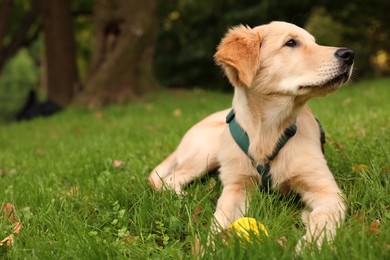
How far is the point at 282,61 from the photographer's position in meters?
2.88

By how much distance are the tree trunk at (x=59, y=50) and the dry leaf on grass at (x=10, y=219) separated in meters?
9.81

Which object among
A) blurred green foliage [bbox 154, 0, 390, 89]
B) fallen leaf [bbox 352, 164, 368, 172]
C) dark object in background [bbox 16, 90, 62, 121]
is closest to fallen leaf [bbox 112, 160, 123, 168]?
fallen leaf [bbox 352, 164, 368, 172]

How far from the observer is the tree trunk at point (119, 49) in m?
10.3

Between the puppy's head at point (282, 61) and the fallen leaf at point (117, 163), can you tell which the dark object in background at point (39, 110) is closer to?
the fallen leaf at point (117, 163)

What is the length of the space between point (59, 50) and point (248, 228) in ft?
37.0

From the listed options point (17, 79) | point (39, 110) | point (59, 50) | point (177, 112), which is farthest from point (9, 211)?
point (17, 79)

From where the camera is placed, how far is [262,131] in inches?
115

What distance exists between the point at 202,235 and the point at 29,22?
12879 mm

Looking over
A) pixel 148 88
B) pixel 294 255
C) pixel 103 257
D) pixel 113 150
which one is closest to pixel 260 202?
pixel 294 255

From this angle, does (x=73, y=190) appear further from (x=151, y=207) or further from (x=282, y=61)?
(x=282, y=61)

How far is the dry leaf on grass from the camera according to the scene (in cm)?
233

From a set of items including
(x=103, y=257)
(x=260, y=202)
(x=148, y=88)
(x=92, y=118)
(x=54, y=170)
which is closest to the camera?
(x=103, y=257)

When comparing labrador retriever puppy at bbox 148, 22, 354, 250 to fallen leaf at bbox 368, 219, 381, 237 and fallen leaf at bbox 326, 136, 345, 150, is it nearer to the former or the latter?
fallen leaf at bbox 368, 219, 381, 237

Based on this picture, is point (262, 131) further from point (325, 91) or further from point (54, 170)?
point (54, 170)
